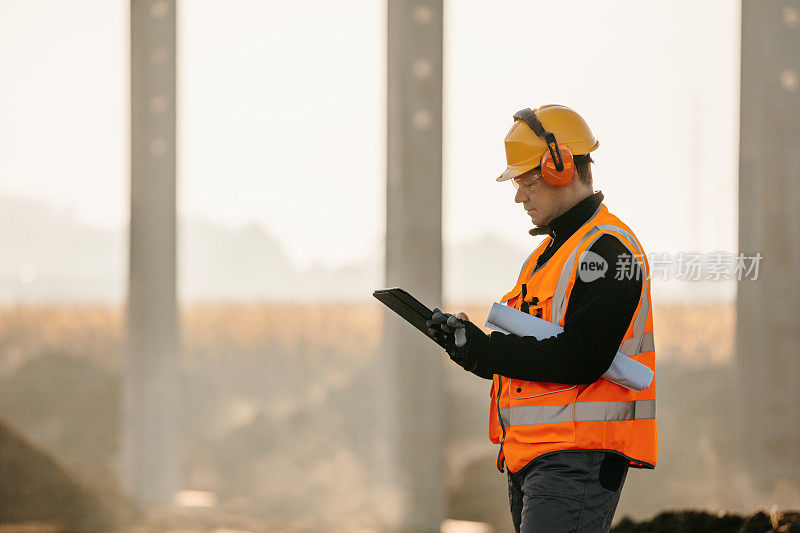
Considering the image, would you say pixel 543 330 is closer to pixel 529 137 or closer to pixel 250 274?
pixel 529 137

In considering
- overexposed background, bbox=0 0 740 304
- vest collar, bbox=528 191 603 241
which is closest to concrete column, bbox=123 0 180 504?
overexposed background, bbox=0 0 740 304

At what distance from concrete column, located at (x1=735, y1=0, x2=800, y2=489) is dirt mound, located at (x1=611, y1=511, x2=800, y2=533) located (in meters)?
0.62

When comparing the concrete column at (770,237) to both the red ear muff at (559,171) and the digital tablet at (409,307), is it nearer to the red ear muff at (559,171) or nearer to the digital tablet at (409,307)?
the red ear muff at (559,171)

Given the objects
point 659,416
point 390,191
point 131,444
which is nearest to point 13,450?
point 131,444

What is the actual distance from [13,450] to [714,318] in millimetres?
3856

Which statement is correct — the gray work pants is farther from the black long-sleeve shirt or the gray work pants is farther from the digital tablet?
the digital tablet

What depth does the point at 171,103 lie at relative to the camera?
4.34 metres

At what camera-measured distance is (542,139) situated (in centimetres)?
154

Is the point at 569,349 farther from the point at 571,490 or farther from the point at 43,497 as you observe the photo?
the point at 43,497

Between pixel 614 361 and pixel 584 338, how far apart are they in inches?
4.2

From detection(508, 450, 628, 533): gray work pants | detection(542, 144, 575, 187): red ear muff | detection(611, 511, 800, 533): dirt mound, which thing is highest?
detection(542, 144, 575, 187): red ear muff

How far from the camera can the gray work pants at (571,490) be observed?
1.43m

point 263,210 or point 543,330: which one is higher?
point 263,210

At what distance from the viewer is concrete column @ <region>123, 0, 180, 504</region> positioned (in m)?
4.33
